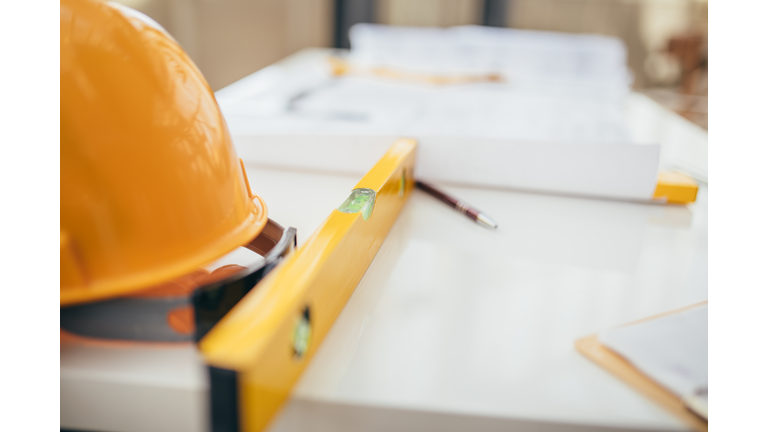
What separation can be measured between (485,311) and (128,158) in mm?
286

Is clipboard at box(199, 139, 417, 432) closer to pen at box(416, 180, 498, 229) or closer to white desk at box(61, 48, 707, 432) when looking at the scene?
white desk at box(61, 48, 707, 432)

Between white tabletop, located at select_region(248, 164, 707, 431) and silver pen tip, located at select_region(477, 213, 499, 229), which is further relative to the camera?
silver pen tip, located at select_region(477, 213, 499, 229)

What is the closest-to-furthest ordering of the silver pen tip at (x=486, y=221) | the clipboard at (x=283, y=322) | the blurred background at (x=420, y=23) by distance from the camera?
1. the clipboard at (x=283, y=322)
2. the silver pen tip at (x=486, y=221)
3. the blurred background at (x=420, y=23)

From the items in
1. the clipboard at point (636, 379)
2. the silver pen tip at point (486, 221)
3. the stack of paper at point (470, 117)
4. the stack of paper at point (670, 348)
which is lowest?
the clipboard at point (636, 379)

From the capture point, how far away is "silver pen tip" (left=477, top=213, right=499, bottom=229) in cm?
58

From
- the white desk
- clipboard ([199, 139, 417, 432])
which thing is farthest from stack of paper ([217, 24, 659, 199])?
clipboard ([199, 139, 417, 432])

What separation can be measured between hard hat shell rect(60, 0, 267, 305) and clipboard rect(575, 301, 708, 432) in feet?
0.91

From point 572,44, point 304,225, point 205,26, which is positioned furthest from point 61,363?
point 205,26

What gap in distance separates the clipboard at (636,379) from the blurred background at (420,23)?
2253mm

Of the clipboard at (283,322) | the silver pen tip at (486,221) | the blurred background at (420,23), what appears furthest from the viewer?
the blurred background at (420,23)

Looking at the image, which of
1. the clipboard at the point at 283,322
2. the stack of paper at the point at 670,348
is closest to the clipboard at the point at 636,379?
the stack of paper at the point at 670,348

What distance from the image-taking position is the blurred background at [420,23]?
95.9 inches

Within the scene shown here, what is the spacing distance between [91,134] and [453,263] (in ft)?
1.06

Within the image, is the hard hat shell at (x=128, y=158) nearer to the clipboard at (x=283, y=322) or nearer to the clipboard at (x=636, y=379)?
the clipboard at (x=283, y=322)
